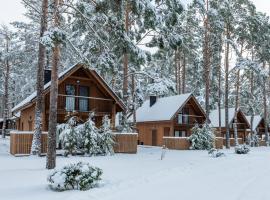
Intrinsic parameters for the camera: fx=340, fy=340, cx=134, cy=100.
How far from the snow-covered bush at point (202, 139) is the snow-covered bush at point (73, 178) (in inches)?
866

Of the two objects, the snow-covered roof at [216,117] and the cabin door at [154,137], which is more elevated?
the snow-covered roof at [216,117]

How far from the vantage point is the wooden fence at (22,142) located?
19.6 meters

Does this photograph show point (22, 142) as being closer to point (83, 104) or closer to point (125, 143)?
point (125, 143)

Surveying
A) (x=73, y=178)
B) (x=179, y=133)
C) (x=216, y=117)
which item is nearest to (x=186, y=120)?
(x=179, y=133)

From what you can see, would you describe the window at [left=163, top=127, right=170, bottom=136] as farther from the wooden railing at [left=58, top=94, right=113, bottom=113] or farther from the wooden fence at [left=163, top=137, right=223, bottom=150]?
the wooden railing at [left=58, top=94, right=113, bottom=113]

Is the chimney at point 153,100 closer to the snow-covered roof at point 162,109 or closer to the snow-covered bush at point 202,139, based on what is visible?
the snow-covered roof at point 162,109

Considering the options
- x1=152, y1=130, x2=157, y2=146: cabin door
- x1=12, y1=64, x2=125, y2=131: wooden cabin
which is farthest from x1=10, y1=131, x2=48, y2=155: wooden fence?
x1=152, y1=130, x2=157, y2=146: cabin door

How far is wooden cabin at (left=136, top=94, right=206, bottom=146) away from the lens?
35.7m

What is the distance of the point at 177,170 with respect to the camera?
14.4 metres

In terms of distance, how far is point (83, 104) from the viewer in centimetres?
2708

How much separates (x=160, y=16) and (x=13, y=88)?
43211 mm

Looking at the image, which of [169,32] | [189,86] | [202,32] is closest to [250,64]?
[202,32]

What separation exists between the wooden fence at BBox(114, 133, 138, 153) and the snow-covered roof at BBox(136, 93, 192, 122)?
1133 cm

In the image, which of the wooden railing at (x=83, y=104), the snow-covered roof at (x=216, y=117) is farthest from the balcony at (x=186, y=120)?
the wooden railing at (x=83, y=104)
